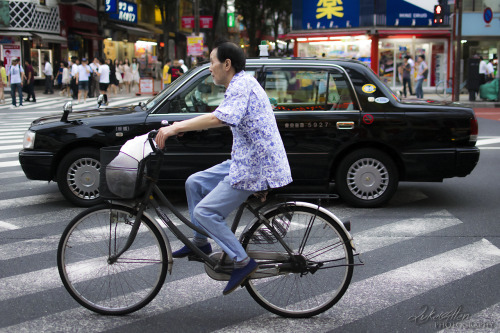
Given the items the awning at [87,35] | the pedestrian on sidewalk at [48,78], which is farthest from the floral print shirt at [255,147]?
the awning at [87,35]

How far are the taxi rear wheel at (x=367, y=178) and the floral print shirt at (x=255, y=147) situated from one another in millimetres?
3538

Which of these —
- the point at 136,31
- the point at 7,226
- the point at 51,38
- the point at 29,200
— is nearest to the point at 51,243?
the point at 7,226

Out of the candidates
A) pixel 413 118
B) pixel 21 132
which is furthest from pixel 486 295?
pixel 21 132

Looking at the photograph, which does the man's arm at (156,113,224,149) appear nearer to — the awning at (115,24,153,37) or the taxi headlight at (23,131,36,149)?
the taxi headlight at (23,131,36,149)

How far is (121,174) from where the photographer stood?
147 inches

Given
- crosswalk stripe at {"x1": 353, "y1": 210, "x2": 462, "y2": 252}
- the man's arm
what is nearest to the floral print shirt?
the man's arm

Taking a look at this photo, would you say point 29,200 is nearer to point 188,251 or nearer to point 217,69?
point 188,251

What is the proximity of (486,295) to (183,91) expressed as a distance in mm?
4000

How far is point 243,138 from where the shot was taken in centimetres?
379

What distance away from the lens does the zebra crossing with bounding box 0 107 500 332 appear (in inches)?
155

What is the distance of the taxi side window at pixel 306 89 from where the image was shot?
7215mm

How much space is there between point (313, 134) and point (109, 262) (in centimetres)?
359

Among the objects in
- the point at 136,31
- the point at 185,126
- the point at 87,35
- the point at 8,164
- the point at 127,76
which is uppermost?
the point at 136,31

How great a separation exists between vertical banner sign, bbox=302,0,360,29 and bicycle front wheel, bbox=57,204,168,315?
28.2 metres
